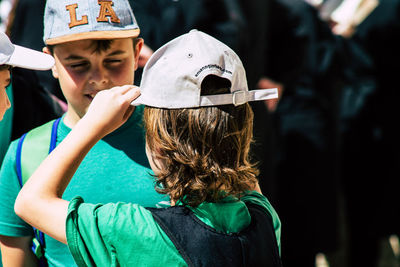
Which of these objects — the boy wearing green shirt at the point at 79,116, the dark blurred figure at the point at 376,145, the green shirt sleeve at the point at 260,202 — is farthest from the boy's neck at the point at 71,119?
the dark blurred figure at the point at 376,145

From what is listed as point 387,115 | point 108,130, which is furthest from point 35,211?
point 387,115

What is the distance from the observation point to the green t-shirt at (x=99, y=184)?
6.59ft

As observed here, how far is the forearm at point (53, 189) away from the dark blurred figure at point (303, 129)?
2.82 metres

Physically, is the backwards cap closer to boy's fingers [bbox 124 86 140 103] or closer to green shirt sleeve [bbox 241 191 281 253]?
boy's fingers [bbox 124 86 140 103]

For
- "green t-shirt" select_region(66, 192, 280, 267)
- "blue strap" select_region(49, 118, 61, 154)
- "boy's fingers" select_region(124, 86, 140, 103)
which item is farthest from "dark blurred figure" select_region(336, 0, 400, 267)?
"green t-shirt" select_region(66, 192, 280, 267)

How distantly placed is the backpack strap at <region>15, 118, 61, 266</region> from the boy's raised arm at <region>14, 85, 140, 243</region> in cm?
31

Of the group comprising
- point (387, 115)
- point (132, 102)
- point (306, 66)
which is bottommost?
point (387, 115)

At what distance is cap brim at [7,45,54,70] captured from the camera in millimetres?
1942

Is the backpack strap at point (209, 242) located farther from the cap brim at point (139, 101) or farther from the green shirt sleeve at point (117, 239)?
the cap brim at point (139, 101)

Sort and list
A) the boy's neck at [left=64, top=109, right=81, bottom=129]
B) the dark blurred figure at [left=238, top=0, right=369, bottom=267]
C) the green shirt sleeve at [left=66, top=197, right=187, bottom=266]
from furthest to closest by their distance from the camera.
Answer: the dark blurred figure at [left=238, top=0, right=369, bottom=267], the boy's neck at [left=64, top=109, right=81, bottom=129], the green shirt sleeve at [left=66, top=197, right=187, bottom=266]

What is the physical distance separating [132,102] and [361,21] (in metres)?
3.48

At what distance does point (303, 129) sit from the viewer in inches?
180

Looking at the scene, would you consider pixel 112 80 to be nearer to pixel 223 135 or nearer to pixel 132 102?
pixel 132 102

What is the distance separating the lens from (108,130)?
1.79 metres
